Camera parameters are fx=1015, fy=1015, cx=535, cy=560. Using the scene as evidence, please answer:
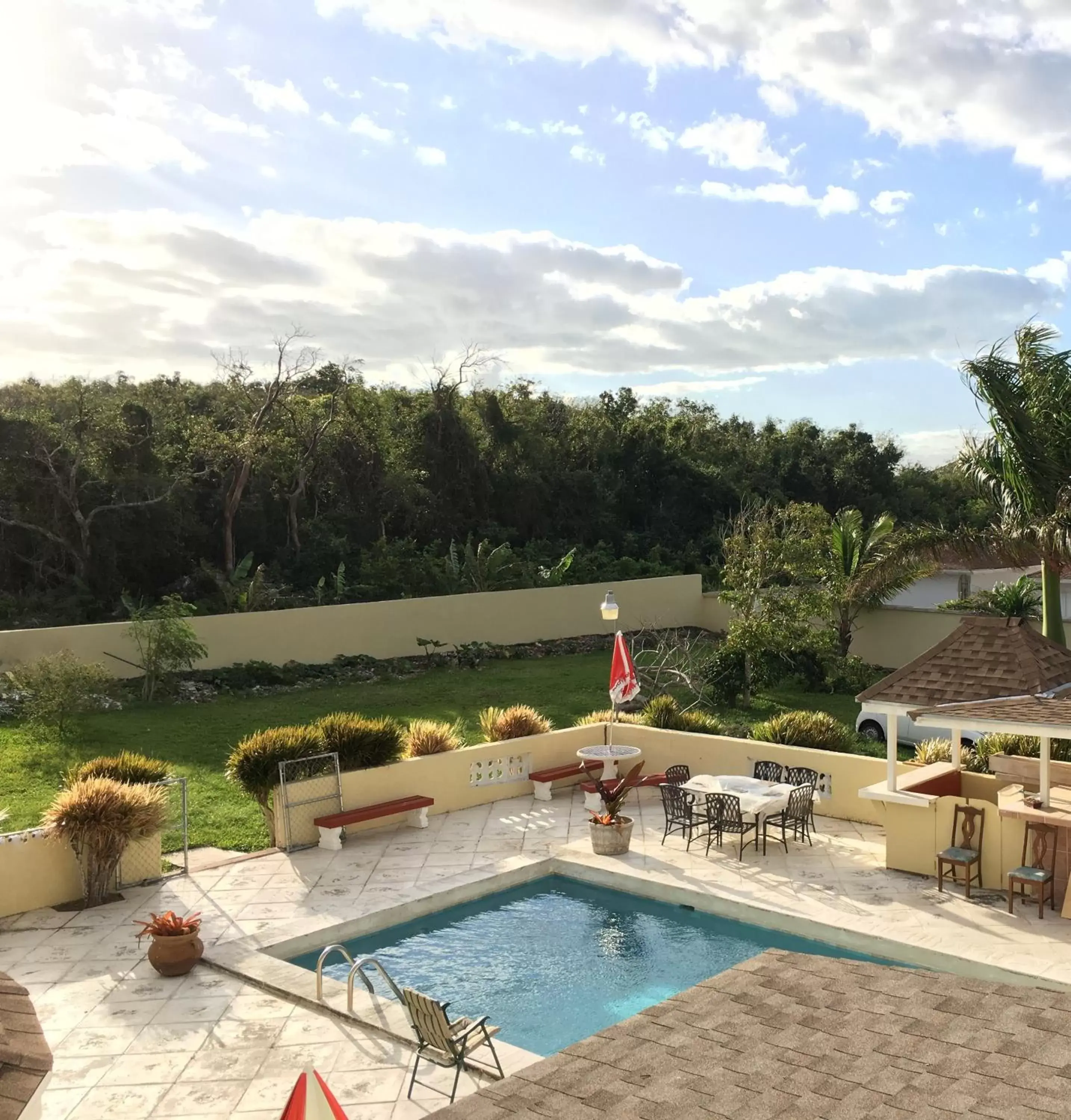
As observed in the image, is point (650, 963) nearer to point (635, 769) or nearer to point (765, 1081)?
point (635, 769)

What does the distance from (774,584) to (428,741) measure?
1223 centimetres

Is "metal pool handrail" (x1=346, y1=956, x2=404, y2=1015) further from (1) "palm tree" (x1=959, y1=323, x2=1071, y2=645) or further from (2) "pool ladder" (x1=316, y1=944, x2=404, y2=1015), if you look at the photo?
(1) "palm tree" (x1=959, y1=323, x2=1071, y2=645)

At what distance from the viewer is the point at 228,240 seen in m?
27.1

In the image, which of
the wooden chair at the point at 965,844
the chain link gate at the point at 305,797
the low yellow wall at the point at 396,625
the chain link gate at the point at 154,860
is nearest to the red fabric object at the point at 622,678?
the chain link gate at the point at 305,797

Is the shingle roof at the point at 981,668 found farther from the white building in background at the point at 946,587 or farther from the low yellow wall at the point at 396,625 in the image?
the white building in background at the point at 946,587

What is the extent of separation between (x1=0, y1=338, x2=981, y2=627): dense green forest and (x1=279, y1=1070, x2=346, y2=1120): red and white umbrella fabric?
2440 centimetres

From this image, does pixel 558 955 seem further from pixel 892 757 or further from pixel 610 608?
pixel 610 608

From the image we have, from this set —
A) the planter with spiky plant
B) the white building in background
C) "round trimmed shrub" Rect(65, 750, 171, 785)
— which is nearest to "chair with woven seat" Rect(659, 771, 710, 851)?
the planter with spiky plant

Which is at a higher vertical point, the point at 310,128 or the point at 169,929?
the point at 310,128

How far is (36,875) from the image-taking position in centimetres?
1139

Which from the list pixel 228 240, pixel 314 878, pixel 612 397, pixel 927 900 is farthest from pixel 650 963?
pixel 612 397

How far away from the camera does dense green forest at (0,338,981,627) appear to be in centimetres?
2884

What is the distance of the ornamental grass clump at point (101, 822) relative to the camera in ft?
36.6

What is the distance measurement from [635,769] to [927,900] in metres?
4.06
